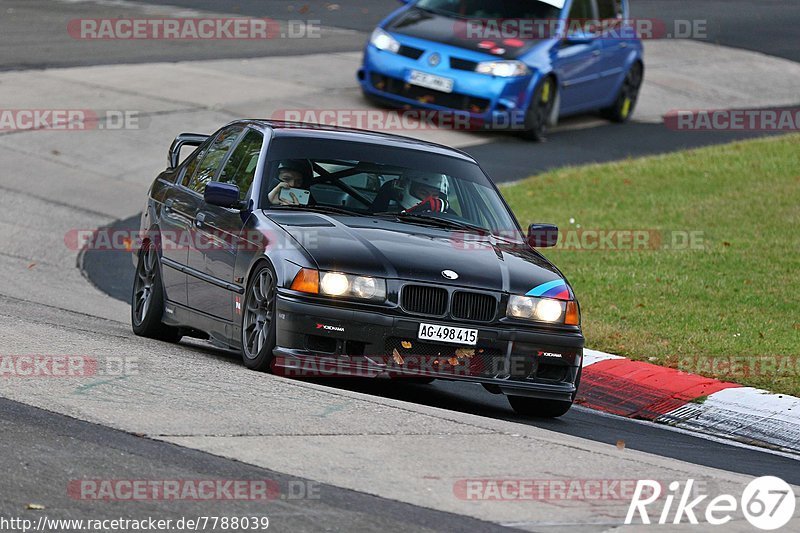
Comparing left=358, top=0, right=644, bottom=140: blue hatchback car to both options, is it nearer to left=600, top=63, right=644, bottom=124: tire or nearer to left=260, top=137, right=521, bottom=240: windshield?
left=600, top=63, right=644, bottom=124: tire

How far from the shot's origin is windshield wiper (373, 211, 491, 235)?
9.77 meters

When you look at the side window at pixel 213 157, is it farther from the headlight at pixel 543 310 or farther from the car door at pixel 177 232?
the headlight at pixel 543 310

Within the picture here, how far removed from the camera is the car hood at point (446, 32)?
69.1 ft

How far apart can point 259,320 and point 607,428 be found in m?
2.17

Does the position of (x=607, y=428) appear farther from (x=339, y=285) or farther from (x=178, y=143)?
(x=178, y=143)

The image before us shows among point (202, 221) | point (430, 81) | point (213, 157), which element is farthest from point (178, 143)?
point (430, 81)

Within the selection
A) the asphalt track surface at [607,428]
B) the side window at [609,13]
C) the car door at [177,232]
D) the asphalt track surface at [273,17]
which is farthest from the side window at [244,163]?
the side window at [609,13]

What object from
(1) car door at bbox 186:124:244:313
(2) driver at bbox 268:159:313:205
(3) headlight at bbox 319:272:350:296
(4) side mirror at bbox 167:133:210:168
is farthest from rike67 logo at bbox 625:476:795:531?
(4) side mirror at bbox 167:133:210:168

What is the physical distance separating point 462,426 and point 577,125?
16.6m

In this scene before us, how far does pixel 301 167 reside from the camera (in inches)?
391

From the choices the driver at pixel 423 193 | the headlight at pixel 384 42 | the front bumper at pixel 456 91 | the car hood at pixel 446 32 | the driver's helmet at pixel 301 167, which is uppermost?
the driver's helmet at pixel 301 167

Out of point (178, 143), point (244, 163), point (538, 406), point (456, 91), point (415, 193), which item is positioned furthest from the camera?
point (456, 91)

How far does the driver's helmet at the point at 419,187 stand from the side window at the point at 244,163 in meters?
0.94

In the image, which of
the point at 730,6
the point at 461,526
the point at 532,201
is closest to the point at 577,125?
the point at 532,201
